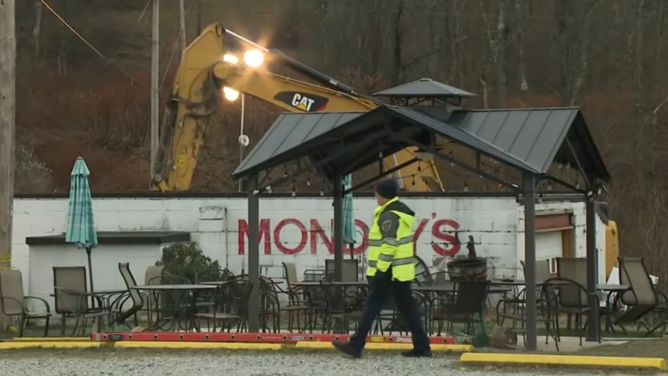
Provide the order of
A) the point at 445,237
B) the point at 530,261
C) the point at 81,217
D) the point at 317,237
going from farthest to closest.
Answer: the point at 317,237
the point at 445,237
the point at 81,217
the point at 530,261

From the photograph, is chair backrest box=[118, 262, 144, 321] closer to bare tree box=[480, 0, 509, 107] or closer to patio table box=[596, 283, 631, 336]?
patio table box=[596, 283, 631, 336]

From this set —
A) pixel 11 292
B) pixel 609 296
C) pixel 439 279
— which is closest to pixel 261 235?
pixel 439 279

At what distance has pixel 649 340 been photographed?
15.2m

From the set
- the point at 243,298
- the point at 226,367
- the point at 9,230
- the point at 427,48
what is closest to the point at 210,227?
the point at 9,230

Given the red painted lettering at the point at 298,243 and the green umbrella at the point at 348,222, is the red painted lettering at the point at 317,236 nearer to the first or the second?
the red painted lettering at the point at 298,243

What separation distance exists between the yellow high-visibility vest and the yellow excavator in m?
11.0

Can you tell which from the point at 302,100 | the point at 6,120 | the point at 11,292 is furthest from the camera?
the point at 302,100

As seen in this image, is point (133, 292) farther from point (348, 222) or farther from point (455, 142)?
point (455, 142)

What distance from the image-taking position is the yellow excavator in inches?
883

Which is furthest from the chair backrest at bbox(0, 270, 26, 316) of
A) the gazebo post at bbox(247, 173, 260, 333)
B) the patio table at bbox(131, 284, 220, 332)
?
the gazebo post at bbox(247, 173, 260, 333)

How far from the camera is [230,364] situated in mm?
11289

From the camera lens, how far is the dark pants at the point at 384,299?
11.2m

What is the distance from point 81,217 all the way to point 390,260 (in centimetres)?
798

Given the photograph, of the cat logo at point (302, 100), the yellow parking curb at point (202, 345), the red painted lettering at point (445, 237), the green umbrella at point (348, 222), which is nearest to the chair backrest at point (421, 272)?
the red painted lettering at point (445, 237)
